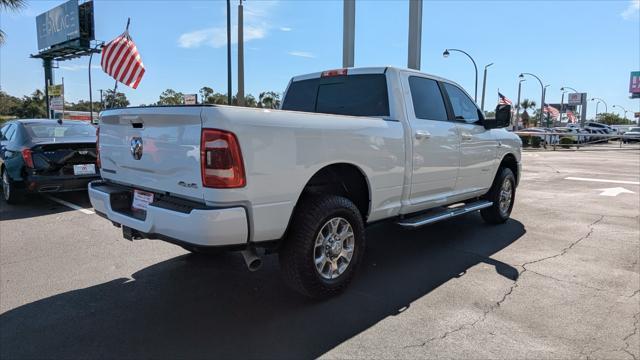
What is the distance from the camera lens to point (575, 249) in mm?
5312

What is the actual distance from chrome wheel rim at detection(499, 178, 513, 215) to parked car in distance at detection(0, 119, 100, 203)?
20.4 ft

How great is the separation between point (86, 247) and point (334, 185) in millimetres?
3080

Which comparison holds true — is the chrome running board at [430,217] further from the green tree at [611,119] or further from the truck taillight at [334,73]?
the green tree at [611,119]

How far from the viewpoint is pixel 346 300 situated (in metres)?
3.76

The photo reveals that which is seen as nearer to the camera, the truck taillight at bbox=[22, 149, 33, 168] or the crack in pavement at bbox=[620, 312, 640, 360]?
the crack in pavement at bbox=[620, 312, 640, 360]

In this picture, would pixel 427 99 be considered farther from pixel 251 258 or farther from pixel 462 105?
pixel 251 258

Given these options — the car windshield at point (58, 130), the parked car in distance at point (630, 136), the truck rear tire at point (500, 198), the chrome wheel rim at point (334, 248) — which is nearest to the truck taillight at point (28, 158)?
the car windshield at point (58, 130)

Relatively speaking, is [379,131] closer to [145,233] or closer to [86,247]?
[145,233]

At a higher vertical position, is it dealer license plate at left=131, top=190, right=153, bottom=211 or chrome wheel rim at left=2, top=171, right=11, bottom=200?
dealer license plate at left=131, top=190, right=153, bottom=211

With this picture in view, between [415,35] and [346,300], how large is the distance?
8.96 m

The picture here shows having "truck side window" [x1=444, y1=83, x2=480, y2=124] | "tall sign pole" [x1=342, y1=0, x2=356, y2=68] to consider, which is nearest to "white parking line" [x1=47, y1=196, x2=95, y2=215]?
"truck side window" [x1=444, y1=83, x2=480, y2=124]

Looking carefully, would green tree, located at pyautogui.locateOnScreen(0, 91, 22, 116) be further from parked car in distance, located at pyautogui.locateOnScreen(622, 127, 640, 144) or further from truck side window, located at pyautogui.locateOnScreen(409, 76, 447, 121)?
truck side window, located at pyautogui.locateOnScreen(409, 76, 447, 121)

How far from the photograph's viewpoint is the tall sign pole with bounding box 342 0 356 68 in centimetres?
1208

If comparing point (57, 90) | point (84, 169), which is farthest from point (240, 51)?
point (57, 90)
